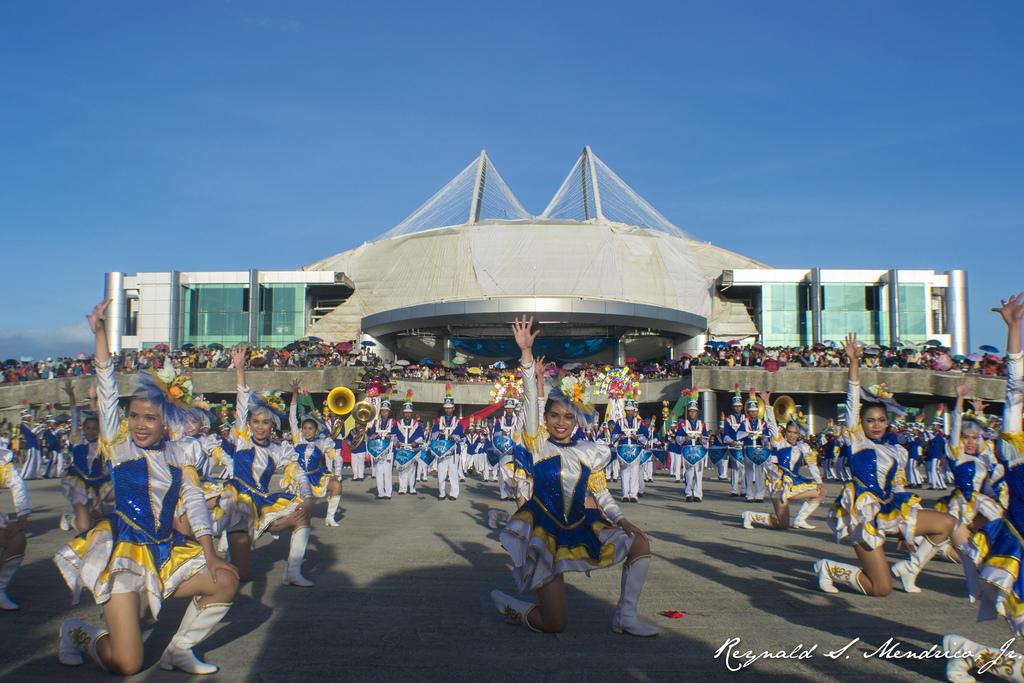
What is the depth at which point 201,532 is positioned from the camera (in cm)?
533

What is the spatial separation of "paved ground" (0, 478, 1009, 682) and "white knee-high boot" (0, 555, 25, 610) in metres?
0.16

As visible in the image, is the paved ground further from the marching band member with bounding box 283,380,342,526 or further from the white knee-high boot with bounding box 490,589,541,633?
the marching band member with bounding box 283,380,342,526

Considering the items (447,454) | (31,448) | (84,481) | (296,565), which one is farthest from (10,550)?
(31,448)

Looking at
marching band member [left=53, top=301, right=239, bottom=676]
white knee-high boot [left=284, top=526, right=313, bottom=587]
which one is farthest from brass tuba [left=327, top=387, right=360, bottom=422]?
marching band member [left=53, top=301, right=239, bottom=676]

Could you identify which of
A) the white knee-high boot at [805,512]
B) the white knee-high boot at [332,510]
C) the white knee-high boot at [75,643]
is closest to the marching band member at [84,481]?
the white knee-high boot at [332,510]

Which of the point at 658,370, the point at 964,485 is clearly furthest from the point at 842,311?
the point at 964,485

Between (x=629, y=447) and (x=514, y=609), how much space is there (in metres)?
12.0

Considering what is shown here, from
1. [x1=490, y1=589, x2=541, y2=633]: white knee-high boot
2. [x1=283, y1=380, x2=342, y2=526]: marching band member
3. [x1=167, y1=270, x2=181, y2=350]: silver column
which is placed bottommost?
[x1=490, y1=589, x2=541, y2=633]: white knee-high boot

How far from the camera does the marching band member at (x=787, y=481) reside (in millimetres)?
12703

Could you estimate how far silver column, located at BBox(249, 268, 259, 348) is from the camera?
2288 inches

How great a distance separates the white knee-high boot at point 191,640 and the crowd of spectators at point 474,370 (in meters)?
33.3

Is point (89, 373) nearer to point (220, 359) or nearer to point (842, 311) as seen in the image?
point (220, 359)

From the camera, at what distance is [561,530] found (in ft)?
20.5

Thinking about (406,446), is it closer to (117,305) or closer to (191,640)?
(191,640)
